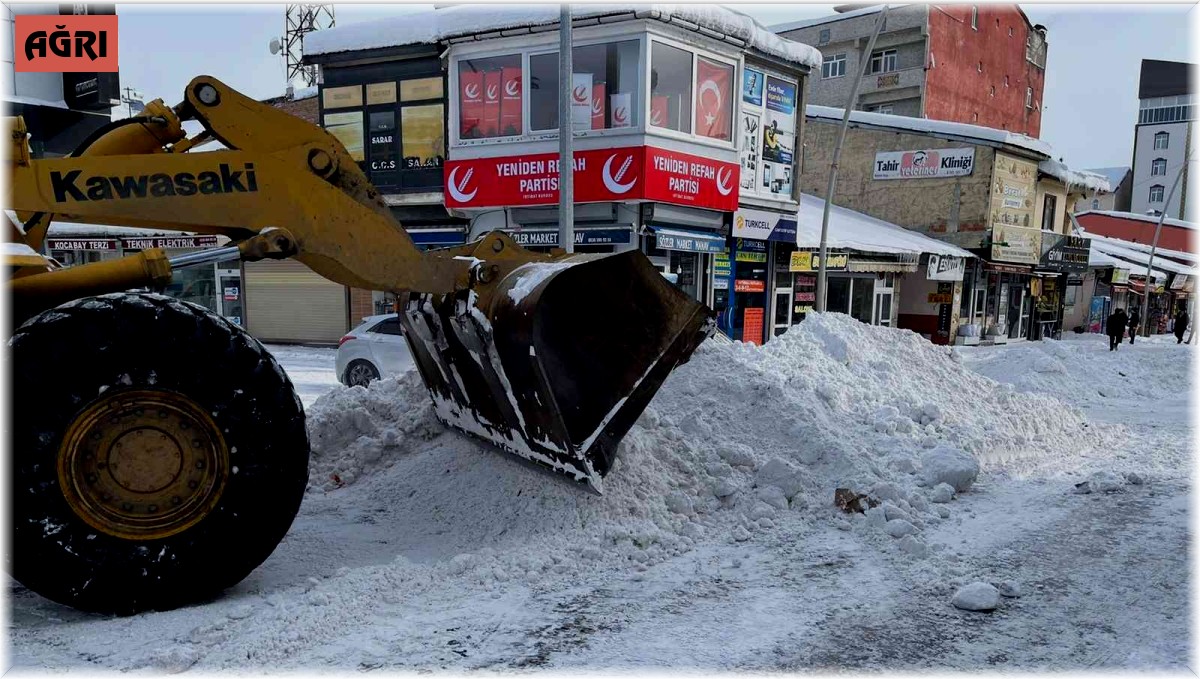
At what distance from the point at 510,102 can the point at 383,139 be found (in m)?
3.54

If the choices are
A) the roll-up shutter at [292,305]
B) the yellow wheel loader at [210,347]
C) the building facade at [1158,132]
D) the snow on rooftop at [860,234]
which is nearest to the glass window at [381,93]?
the roll-up shutter at [292,305]

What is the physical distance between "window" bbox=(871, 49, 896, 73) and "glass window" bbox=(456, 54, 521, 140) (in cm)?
2385

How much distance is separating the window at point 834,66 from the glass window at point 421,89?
75.8ft

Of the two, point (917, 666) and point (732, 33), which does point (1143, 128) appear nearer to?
point (732, 33)

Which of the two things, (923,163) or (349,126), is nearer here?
(349,126)

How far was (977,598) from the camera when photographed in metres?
3.92

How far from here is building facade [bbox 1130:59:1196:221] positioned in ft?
202

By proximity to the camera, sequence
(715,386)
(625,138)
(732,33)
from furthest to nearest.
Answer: (732,33), (625,138), (715,386)

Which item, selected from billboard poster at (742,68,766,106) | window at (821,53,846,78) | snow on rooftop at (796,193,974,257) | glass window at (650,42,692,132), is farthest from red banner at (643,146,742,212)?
window at (821,53,846,78)

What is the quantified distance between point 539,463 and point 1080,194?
102 ft

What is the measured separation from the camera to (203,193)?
3.92 m

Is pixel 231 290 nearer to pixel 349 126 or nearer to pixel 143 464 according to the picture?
pixel 349 126

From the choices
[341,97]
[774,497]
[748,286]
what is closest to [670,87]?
[748,286]

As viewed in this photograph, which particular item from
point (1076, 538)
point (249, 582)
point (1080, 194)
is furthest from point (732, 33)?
point (1080, 194)
